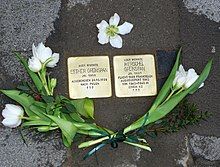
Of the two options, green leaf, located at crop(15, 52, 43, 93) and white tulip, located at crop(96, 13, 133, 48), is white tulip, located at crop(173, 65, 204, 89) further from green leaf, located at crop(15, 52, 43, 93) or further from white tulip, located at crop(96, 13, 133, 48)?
green leaf, located at crop(15, 52, 43, 93)

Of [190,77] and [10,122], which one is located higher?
[190,77]

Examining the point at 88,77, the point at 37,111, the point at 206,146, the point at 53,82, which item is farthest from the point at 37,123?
the point at 206,146

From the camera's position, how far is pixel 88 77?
1729mm

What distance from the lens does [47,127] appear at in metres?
1.63

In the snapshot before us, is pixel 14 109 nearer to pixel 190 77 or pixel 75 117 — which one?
pixel 75 117

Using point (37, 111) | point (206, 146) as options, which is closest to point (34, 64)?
point (37, 111)

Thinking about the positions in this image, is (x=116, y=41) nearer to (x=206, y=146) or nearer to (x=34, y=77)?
(x=34, y=77)

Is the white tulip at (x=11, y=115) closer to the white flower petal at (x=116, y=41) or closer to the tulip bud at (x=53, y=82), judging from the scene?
the tulip bud at (x=53, y=82)

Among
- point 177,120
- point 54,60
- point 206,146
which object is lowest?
point 206,146

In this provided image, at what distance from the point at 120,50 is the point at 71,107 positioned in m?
0.29

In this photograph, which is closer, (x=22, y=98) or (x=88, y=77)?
(x=22, y=98)

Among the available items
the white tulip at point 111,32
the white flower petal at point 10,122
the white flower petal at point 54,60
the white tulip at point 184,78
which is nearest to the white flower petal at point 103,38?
the white tulip at point 111,32

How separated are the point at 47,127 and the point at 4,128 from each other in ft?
0.54

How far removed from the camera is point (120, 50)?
176 centimetres
